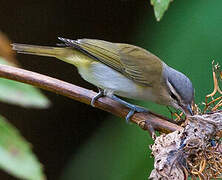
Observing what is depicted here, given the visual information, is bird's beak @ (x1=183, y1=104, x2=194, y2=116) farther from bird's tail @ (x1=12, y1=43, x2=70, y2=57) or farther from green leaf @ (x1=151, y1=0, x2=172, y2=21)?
bird's tail @ (x1=12, y1=43, x2=70, y2=57)

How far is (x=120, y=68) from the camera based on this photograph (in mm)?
2854

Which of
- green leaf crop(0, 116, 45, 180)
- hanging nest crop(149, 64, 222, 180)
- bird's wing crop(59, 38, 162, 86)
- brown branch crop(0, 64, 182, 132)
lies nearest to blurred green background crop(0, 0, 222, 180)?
bird's wing crop(59, 38, 162, 86)

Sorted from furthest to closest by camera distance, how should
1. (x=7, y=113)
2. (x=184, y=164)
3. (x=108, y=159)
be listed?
(x=7, y=113) → (x=108, y=159) → (x=184, y=164)

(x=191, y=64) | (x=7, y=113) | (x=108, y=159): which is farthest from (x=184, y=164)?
(x=7, y=113)

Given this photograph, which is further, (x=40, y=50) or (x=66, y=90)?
(x=40, y=50)

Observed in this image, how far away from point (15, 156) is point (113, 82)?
1.06m

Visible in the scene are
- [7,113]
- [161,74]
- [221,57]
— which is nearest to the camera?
[221,57]

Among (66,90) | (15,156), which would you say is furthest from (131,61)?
(15,156)

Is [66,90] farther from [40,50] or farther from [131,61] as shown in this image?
[131,61]

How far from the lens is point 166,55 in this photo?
2783 millimetres

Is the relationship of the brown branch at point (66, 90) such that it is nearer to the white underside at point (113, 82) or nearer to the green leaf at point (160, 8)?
the green leaf at point (160, 8)

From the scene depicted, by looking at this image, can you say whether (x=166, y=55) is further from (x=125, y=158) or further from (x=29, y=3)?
(x=29, y=3)

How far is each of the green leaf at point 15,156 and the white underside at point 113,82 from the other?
91 centimetres

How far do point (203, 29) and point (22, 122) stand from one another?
5.78ft
